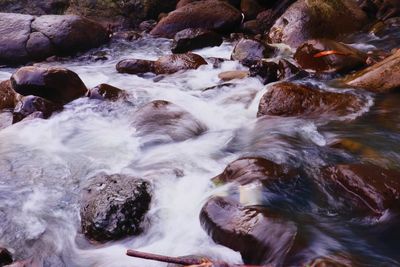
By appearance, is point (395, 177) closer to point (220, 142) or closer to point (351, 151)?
point (351, 151)

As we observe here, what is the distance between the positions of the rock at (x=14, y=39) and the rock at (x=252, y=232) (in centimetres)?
726

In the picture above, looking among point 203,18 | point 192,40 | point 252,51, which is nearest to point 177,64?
point 252,51

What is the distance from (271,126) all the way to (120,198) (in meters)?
2.28

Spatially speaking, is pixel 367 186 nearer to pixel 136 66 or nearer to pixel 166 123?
pixel 166 123

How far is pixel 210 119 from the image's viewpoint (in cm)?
601

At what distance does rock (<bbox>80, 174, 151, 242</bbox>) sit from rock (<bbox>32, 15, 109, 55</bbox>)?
625cm

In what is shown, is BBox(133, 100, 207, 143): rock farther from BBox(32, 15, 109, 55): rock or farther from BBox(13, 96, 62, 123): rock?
BBox(32, 15, 109, 55): rock

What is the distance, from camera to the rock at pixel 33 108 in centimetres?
586

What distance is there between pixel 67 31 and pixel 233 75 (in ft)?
13.8

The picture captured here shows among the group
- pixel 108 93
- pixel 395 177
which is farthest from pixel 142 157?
pixel 395 177

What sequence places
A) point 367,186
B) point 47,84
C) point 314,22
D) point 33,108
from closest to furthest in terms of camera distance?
point 367,186 → point 33,108 → point 47,84 → point 314,22

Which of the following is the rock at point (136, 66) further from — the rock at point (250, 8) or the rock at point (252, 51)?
the rock at point (250, 8)

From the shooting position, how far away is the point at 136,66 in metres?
8.09

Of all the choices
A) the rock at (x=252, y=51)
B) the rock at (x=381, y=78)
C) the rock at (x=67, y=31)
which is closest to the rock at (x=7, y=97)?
the rock at (x=67, y=31)
